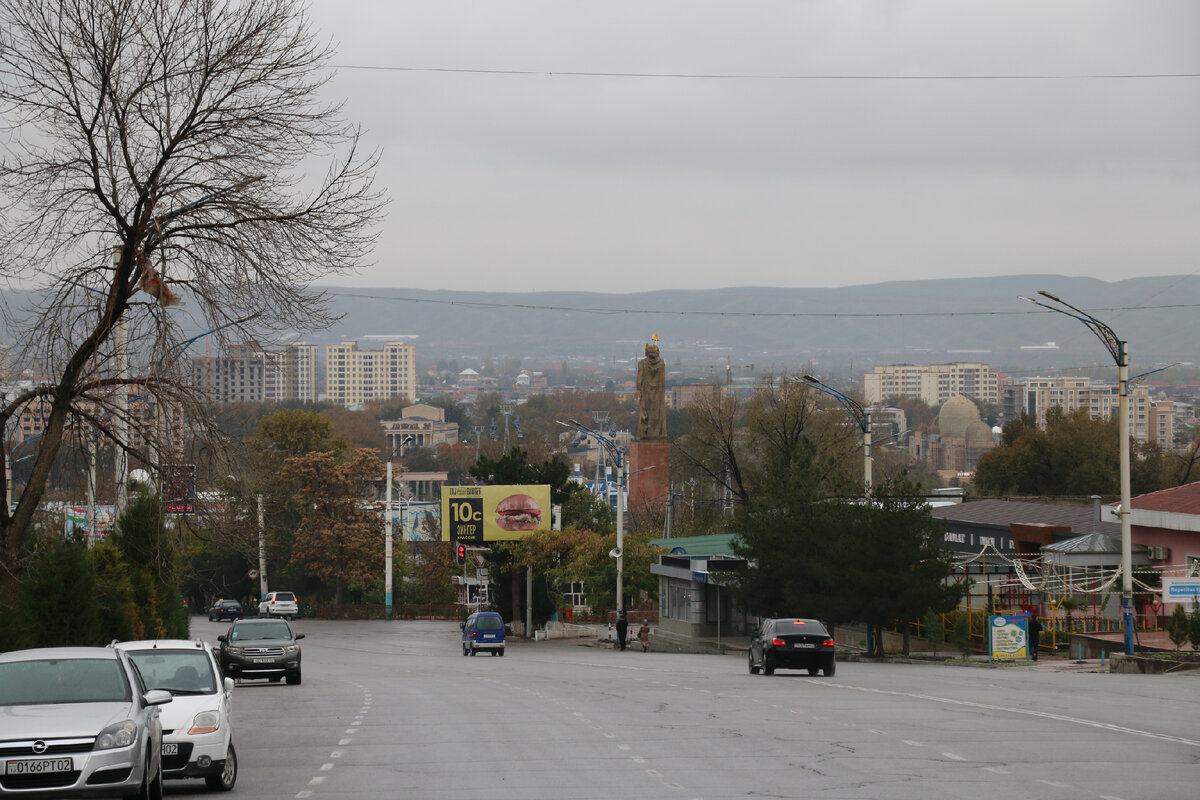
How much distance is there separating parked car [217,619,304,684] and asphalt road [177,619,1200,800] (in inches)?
25.4

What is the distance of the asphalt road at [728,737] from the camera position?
48.7 ft

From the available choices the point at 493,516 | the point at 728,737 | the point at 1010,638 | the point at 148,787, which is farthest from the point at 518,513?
the point at 148,787

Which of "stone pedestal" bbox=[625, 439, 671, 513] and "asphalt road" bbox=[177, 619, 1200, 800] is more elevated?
"stone pedestal" bbox=[625, 439, 671, 513]

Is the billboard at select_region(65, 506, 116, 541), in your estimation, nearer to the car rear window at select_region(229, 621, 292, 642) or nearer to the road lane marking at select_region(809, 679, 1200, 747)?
the car rear window at select_region(229, 621, 292, 642)

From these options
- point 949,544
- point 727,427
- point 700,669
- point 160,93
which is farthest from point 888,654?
point 727,427

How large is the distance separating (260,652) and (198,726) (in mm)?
19183

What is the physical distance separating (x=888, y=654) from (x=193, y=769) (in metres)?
33.7

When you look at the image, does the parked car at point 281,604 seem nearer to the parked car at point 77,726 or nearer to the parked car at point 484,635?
the parked car at point 484,635

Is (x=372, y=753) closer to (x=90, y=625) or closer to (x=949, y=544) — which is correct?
(x=90, y=625)

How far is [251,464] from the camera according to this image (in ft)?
69.8

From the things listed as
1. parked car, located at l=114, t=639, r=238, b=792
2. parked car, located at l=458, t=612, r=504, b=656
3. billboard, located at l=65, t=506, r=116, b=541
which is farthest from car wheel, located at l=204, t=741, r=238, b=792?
parked car, located at l=458, t=612, r=504, b=656

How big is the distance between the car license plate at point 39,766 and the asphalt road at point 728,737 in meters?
3.18

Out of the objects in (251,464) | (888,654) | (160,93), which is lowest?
(888,654)

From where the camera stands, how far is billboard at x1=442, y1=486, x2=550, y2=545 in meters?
73.2
